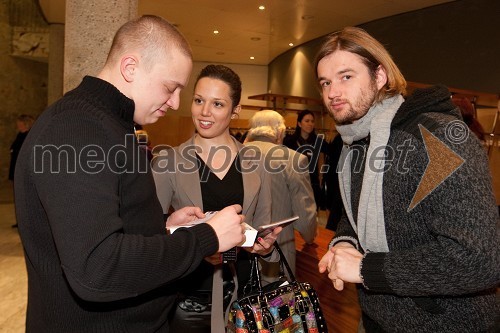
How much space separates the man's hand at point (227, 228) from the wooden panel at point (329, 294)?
5.25 feet

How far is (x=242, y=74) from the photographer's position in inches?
549

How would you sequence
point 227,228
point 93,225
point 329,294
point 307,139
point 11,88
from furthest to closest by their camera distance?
point 11,88
point 307,139
point 329,294
point 227,228
point 93,225

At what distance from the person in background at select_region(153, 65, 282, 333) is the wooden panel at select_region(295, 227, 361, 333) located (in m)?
0.78

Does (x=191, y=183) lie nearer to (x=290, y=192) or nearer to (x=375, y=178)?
(x=290, y=192)

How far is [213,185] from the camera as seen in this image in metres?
2.17

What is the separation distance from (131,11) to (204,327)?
2.46m

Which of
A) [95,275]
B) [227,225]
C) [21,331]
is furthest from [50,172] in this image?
[21,331]

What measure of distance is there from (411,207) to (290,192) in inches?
60.9

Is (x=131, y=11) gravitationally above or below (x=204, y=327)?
above

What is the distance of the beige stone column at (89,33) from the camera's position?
2.92 metres

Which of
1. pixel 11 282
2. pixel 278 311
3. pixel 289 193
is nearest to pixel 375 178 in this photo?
pixel 278 311

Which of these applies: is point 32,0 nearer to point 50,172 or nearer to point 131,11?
point 131,11

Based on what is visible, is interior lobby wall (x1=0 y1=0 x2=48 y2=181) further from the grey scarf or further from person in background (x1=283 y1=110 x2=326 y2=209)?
the grey scarf

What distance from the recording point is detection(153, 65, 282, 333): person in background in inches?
75.0
